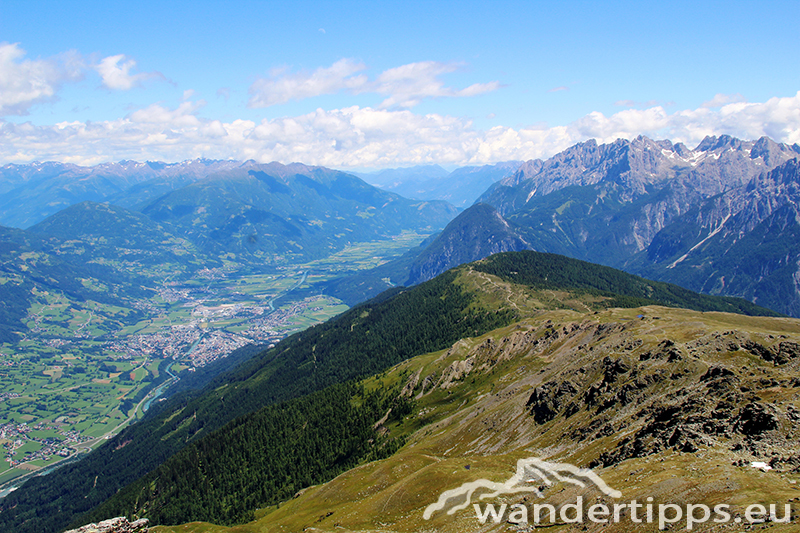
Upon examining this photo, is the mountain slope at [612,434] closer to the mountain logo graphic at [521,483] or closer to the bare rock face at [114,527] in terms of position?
the mountain logo graphic at [521,483]

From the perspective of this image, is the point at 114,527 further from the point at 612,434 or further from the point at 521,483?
the point at 612,434

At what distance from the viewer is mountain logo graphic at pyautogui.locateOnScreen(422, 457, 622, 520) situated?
78.4m

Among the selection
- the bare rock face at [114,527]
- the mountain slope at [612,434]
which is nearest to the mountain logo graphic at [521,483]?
the mountain slope at [612,434]

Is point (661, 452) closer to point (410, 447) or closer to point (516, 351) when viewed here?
point (410, 447)

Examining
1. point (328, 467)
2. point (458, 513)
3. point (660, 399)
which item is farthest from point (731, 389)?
point (328, 467)

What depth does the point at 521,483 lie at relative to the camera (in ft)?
287

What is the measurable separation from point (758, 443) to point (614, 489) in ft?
68.3

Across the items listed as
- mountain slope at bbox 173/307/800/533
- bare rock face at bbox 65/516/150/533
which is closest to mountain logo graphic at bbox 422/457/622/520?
mountain slope at bbox 173/307/800/533

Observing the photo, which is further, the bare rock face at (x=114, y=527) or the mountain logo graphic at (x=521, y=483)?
the mountain logo graphic at (x=521, y=483)

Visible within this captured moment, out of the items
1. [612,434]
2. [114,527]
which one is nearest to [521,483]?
[612,434]

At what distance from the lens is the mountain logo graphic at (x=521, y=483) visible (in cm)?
7838

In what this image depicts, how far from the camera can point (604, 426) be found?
320ft

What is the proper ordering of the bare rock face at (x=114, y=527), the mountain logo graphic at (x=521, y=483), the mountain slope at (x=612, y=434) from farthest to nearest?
the mountain logo graphic at (x=521, y=483)
the bare rock face at (x=114, y=527)
the mountain slope at (x=612, y=434)

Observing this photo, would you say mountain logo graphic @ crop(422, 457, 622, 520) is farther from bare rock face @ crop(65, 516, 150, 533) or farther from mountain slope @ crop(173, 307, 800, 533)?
bare rock face @ crop(65, 516, 150, 533)
